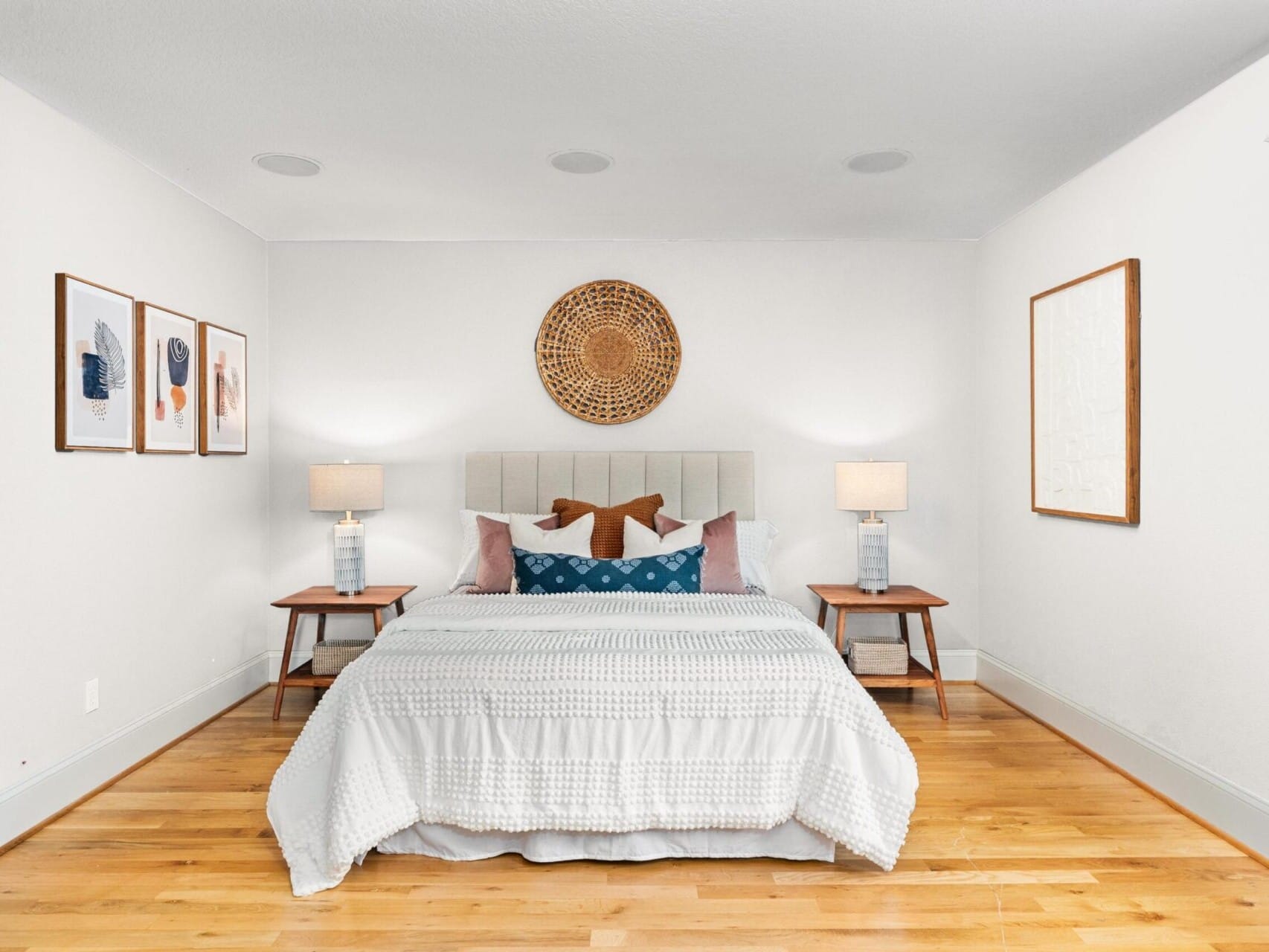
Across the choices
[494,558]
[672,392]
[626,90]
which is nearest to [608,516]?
[494,558]

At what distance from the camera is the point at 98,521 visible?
3197 mm

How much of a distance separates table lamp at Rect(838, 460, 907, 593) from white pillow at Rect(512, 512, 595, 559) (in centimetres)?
132

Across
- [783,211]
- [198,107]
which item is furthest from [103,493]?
[783,211]

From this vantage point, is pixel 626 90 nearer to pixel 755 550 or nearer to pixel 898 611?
pixel 755 550

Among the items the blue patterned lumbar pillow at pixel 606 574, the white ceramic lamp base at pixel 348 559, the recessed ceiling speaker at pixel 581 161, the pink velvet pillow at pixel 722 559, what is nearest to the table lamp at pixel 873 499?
the pink velvet pillow at pixel 722 559

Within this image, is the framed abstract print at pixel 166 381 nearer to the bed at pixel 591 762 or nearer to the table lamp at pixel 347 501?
the table lamp at pixel 347 501

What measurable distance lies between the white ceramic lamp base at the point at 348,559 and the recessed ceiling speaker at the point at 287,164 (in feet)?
5.46

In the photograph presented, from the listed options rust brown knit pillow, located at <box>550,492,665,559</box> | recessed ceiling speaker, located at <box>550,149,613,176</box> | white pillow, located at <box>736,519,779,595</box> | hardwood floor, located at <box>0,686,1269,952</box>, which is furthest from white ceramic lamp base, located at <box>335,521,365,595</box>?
recessed ceiling speaker, located at <box>550,149,613,176</box>

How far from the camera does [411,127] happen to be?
3104 mm

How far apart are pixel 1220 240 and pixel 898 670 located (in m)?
2.32

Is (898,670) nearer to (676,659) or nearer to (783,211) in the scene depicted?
(676,659)

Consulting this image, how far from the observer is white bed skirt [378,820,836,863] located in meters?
2.55

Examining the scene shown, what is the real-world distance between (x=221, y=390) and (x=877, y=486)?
3282mm

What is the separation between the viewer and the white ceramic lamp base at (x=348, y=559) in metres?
4.18
